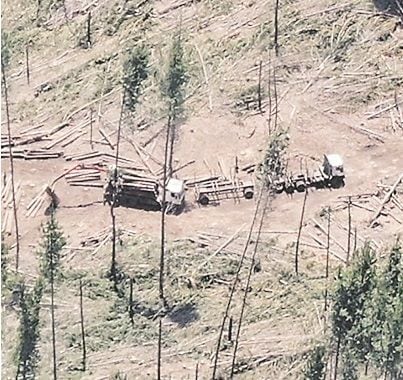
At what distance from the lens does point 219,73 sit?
34.3 meters

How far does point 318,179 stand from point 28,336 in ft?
28.7

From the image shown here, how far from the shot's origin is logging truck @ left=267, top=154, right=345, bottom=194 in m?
30.8

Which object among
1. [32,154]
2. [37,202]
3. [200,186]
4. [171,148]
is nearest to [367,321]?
[200,186]

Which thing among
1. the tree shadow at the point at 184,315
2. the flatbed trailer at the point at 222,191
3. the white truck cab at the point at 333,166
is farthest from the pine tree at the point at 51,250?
the white truck cab at the point at 333,166

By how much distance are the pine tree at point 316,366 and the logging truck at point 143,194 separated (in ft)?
22.6

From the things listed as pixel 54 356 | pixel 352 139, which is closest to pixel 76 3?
pixel 352 139

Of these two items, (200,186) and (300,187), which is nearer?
(300,187)

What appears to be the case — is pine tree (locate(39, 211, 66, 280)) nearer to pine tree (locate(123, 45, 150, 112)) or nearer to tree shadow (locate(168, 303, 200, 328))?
tree shadow (locate(168, 303, 200, 328))

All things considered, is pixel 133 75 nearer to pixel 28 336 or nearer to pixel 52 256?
pixel 52 256

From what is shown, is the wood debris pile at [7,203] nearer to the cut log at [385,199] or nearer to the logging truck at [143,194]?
the logging truck at [143,194]

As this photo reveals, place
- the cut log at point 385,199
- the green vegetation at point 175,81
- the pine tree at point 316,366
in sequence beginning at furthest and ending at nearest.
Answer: the cut log at point 385,199 → the green vegetation at point 175,81 → the pine tree at point 316,366

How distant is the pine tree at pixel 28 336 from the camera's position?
24578 millimetres

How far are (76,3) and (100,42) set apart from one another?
1836mm

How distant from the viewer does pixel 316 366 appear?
23.7 meters
